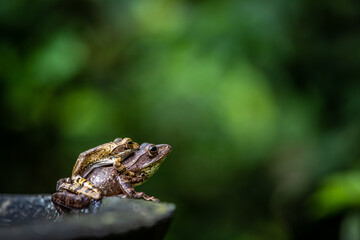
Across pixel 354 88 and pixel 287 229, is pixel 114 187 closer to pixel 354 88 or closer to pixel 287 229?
pixel 354 88

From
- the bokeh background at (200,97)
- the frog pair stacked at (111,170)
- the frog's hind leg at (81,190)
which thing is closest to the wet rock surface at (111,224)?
the frog's hind leg at (81,190)

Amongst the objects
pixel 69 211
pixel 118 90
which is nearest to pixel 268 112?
pixel 118 90

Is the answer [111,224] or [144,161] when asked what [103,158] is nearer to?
[144,161]

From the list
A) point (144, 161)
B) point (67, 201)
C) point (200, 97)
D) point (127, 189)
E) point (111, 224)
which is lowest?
point (111, 224)

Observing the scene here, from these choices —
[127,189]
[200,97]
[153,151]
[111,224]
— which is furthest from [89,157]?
[200,97]

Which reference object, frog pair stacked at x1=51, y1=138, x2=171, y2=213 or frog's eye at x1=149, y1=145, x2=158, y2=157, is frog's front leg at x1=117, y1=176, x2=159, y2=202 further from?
frog's eye at x1=149, y1=145, x2=158, y2=157

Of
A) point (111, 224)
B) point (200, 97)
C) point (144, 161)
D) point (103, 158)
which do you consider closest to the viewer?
point (111, 224)

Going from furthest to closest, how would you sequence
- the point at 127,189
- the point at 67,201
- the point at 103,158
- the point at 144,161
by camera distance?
the point at 144,161 → the point at 103,158 → the point at 127,189 → the point at 67,201

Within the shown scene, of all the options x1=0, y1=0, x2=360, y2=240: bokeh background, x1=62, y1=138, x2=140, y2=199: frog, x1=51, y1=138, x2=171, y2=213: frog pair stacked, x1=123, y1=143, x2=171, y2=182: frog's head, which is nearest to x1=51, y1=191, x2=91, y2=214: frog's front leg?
x1=51, y1=138, x2=171, y2=213: frog pair stacked
